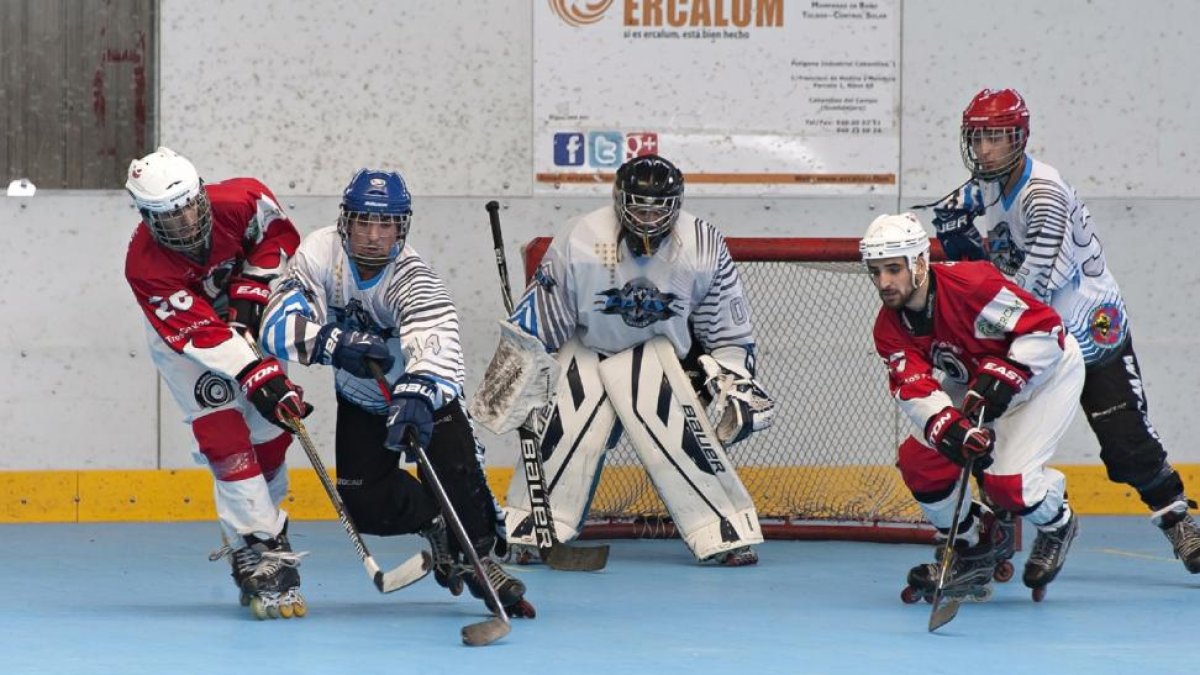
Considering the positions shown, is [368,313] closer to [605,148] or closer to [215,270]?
[215,270]

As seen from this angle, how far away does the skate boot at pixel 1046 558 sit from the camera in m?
5.12

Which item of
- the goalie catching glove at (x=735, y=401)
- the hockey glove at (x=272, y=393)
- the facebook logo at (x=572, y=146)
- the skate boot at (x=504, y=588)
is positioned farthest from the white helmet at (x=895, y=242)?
the facebook logo at (x=572, y=146)

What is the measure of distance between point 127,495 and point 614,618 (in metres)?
2.90

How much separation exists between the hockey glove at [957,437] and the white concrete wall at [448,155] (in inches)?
93.1

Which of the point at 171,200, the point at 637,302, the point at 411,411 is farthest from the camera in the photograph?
the point at 637,302

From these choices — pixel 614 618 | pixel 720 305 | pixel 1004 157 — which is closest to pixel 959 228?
pixel 1004 157

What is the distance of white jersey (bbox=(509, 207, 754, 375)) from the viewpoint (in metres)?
6.00

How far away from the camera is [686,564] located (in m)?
6.11

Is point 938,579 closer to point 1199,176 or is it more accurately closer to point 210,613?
point 210,613

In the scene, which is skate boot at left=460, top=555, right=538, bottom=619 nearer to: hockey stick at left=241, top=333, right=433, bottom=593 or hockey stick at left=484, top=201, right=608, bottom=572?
hockey stick at left=241, top=333, right=433, bottom=593

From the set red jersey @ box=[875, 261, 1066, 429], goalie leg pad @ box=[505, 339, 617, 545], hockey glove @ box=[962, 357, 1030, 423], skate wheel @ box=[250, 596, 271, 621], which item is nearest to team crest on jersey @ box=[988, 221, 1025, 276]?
→ red jersey @ box=[875, 261, 1066, 429]

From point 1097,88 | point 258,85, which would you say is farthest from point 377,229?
point 1097,88

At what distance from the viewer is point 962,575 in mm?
5129

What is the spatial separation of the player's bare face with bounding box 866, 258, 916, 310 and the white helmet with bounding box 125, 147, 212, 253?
1.74 m
